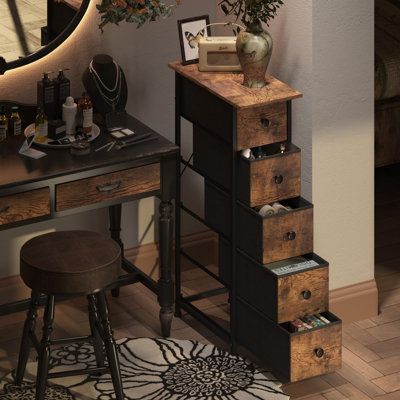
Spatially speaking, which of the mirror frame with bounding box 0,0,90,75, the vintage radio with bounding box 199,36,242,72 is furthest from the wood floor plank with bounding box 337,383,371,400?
the mirror frame with bounding box 0,0,90,75

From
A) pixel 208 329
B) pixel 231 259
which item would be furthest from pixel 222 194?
pixel 208 329

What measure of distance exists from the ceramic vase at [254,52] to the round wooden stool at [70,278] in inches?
34.0

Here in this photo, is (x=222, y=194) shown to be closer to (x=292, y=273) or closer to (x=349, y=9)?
(x=292, y=273)

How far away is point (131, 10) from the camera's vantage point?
4965 mm

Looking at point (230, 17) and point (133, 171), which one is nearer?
point (133, 171)

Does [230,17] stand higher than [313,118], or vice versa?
[230,17]

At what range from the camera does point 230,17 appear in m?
5.43

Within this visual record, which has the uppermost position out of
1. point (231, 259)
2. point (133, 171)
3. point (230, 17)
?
point (230, 17)

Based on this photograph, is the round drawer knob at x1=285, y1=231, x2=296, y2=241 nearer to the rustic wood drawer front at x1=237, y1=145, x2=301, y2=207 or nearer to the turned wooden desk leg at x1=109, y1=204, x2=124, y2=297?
the rustic wood drawer front at x1=237, y1=145, x2=301, y2=207

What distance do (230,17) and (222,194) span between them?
874 mm

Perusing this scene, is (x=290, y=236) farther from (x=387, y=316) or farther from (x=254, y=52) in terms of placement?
Answer: (x=387, y=316)

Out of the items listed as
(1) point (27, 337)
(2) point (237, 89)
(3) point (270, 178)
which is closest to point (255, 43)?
(2) point (237, 89)

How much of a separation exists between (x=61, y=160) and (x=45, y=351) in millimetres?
793

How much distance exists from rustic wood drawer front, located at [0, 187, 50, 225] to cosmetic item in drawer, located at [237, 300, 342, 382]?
3.07 feet
